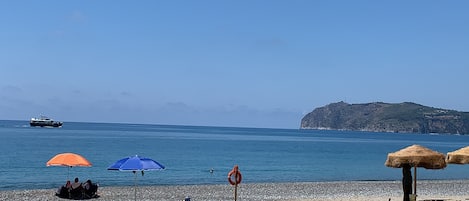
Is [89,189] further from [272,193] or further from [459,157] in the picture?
[459,157]

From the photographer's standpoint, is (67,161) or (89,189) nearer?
(67,161)

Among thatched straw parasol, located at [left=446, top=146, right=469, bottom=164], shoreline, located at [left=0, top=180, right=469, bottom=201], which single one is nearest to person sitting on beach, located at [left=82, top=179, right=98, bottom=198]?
shoreline, located at [left=0, top=180, right=469, bottom=201]

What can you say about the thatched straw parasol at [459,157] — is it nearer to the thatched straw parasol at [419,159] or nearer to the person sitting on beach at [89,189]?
the thatched straw parasol at [419,159]

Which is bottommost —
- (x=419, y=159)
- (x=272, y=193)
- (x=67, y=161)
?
(x=272, y=193)

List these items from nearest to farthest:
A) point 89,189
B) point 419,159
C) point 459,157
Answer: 1. point 419,159
2. point 459,157
3. point 89,189

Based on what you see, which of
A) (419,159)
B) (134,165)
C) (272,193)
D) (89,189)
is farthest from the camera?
(272,193)

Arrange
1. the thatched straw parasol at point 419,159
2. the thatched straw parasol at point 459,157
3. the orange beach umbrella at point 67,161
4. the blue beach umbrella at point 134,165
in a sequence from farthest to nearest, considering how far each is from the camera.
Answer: the orange beach umbrella at point 67,161
the thatched straw parasol at point 459,157
the thatched straw parasol at point 419,159
the blue beach umbrella at point 134,165

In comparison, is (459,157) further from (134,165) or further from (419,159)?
(134,165)

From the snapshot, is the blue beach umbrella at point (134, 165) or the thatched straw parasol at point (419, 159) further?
the thatched straw parasol at point (419, 159)

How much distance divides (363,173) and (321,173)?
386 centimetres

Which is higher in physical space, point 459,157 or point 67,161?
point 459,157

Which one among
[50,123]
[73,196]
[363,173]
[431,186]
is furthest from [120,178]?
[50,123]

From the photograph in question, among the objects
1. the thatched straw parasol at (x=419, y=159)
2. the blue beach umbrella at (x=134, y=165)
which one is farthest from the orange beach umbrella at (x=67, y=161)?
the thatched straw parasol at (x=419, y=159)

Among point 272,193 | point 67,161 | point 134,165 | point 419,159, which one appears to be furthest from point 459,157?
point 67,161
